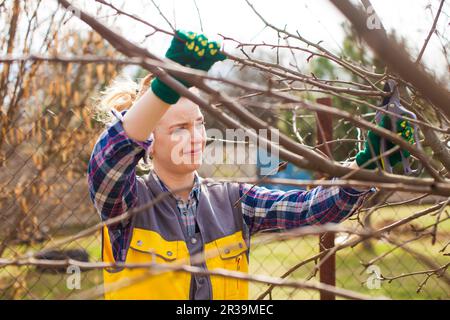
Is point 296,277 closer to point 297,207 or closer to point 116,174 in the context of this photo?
point 297,207

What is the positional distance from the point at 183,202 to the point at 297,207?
1.15ft

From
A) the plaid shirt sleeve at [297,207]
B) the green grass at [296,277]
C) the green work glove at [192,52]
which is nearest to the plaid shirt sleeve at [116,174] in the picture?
the green work glove at [192,52]

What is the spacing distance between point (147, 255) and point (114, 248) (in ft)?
0.33

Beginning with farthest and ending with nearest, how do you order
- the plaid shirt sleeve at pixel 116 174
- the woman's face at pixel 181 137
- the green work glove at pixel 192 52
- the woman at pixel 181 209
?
the woman's face at pixel 181 137
the woman at pixel 181 209
the plaid shirt sleeve at pixel 116 174
the green work glove at pixel 192 52

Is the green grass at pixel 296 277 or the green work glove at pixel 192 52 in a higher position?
the green grass at pixel 296 277

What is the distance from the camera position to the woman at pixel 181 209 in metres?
1.65

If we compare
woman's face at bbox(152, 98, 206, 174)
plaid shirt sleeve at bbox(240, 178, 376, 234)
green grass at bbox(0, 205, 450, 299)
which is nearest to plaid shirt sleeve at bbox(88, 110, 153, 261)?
woman's face at bbox(152, 98, 206, 174)

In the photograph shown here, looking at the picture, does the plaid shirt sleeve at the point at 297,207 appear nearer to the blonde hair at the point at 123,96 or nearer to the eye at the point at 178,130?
the eye at the point at 178,130

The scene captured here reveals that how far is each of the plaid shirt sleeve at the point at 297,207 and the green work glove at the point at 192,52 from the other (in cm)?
60

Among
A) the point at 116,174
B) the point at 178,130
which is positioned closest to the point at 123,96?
the point at 178,130

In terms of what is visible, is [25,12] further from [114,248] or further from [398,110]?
[398,110]

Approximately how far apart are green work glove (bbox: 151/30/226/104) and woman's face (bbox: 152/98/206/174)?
471mm

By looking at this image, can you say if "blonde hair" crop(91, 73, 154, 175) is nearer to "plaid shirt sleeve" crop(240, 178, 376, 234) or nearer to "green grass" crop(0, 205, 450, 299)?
"plaid shirt sleeve" crop(240, 178, 376, 234)
